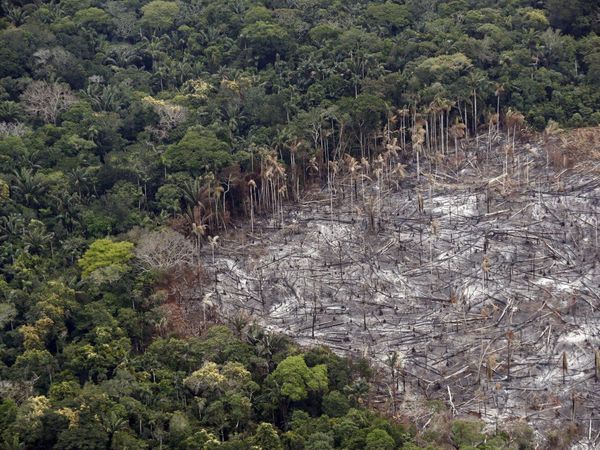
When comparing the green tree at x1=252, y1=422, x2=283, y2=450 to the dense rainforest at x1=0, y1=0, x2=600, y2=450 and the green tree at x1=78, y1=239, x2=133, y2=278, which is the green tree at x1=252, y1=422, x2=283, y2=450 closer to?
the dense rainforest at x1=0, y1=0, x2=600, y2=450

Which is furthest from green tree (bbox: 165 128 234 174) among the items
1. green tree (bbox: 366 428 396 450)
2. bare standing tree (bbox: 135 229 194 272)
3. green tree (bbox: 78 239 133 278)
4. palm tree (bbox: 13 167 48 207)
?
green tree (bbox: 366 428 396 450)

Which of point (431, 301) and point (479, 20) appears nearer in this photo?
point (431, 301)

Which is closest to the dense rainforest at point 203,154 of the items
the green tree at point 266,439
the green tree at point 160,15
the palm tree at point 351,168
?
the green tree at point 266,439

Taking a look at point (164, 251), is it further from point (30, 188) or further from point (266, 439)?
point (266, 439)

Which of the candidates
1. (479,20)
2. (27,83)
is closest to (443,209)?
(479,20)

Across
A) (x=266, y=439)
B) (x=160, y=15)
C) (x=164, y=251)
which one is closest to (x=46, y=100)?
(x=160, y=15)

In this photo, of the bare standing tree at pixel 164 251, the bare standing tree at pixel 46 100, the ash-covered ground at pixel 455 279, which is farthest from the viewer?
the bare standing tree at pixel 46 100

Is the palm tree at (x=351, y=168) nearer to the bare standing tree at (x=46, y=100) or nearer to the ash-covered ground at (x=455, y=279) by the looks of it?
the ash-covered ground at (x=455, y=279)

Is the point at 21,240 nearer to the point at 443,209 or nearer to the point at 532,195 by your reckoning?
the point at 443,209
